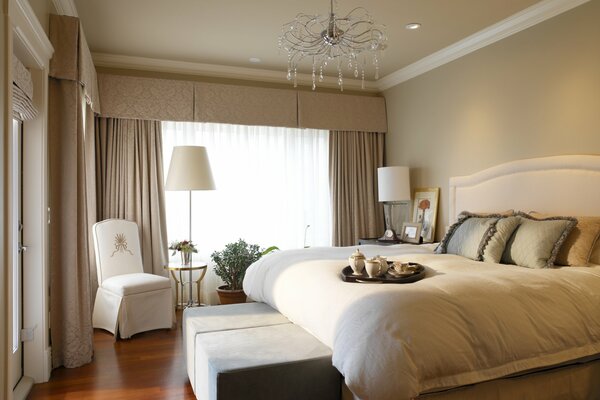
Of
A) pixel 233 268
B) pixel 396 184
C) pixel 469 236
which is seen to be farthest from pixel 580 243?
pixel 233 268

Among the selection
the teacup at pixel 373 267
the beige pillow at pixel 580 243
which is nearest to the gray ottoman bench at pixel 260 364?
the teacup at pixel 373 267

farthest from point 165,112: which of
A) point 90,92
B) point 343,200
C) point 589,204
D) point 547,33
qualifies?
point 589,204

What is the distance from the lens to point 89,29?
417 cm

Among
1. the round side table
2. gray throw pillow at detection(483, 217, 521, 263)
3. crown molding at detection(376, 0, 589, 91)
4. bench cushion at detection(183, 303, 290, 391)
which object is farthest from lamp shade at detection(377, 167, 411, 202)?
bench cushion at detection(183, 303, 290, 391)

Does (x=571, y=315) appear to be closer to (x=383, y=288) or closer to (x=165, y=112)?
(x=383, y=288)

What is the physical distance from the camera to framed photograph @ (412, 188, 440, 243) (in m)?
5.06

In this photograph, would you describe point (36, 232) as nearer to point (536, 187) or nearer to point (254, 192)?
point (254, 192)

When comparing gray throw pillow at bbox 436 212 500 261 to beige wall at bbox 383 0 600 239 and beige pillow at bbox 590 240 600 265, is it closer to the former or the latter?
beige pillow at bbox 590 240 600 265

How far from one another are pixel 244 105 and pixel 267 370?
146 inches

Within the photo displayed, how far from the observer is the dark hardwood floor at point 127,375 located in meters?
2.89

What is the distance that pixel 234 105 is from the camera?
17.5 ft

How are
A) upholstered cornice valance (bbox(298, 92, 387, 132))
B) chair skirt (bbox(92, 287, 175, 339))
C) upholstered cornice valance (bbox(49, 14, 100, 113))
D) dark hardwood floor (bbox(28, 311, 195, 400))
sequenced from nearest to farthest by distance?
dark hardwood floor (bbox(28, 311, 195, 400)) < upholstered cornice valance (bbox(49, 14, 100, 113)) < chair skirt (bbox(92, 287, 175, 339)) < upholstered cornice valance (bbox(298, 92, 387, 132))

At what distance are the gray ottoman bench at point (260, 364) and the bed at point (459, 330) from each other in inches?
4.3

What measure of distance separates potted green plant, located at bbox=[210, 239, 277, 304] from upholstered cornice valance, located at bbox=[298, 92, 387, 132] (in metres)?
1.64
